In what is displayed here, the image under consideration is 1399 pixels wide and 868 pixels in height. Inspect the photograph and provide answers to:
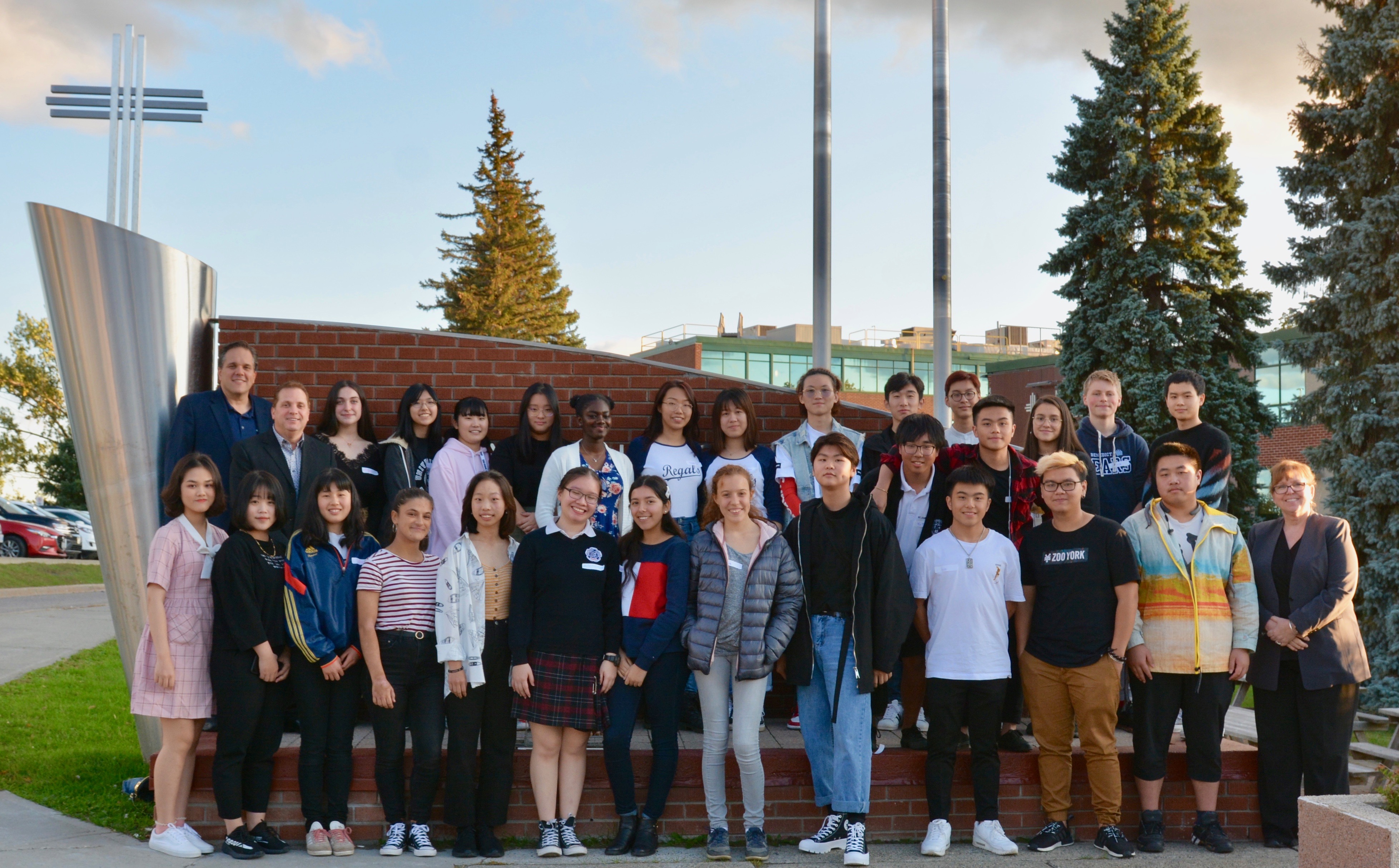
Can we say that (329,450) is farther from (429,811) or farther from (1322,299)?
(1322,299)

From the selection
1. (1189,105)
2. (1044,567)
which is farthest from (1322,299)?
(1044,567)

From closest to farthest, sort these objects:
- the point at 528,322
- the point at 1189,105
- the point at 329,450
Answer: the point at 329,450 → the point at 1189,105 → the point at 528,322

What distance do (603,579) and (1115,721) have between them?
262 centimetres

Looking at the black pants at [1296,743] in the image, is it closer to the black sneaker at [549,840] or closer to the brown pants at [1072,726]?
the brown pants at [1072,726]

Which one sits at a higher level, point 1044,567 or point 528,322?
point 528,322

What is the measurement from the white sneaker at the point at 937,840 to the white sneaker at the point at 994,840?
147 millimetres

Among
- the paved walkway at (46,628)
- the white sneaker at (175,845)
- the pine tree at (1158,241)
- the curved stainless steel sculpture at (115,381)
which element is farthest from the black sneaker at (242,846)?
the pine tree at (1158,241)

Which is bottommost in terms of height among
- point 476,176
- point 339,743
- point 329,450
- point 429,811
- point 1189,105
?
point 429,811

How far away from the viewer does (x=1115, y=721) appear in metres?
5.05

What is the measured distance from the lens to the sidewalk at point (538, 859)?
4.72m

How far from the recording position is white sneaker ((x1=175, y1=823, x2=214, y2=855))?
482cm

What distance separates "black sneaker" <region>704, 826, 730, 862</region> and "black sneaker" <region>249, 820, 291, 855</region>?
203 cm

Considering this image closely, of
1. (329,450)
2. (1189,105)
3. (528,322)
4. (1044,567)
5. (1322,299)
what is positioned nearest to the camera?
(1044,567)

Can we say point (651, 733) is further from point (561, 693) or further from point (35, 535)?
point (35, 535)
